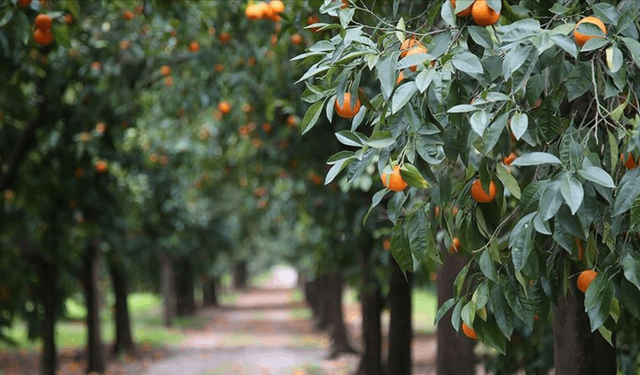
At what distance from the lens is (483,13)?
2.50m

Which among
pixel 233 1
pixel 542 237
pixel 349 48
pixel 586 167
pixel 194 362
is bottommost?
pixel 194 362

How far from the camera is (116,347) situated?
1845cm

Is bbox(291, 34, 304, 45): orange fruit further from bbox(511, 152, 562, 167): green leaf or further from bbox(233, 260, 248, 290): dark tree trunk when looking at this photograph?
bbox(233, 260, 248, 290): dark tree trunk

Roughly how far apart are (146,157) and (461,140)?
38.5 feet

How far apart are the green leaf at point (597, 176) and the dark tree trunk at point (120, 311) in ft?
54.7

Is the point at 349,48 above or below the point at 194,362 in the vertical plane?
above

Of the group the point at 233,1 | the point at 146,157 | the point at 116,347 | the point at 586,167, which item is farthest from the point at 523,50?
the point at 116,347

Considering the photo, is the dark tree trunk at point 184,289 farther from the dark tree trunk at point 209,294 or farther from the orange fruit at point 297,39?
the orange fruit at point 297,39

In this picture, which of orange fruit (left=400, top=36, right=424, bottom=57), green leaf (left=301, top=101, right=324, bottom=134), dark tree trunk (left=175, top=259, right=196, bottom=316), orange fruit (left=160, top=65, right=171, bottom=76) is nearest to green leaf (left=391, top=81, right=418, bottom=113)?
orange fruit (left=400, top=36, right=424, bottom=57)

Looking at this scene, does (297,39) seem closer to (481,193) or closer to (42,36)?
(42,36)

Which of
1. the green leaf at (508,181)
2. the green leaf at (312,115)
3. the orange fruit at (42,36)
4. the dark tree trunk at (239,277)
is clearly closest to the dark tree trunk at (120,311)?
the orange fruit at (42,36)

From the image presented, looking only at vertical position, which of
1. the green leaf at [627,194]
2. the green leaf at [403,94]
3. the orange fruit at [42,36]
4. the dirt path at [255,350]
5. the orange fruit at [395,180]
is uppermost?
the orange fruit at [42,36]

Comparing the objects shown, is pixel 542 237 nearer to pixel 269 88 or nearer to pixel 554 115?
pixel 554 115

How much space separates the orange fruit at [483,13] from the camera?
2.49 meters
